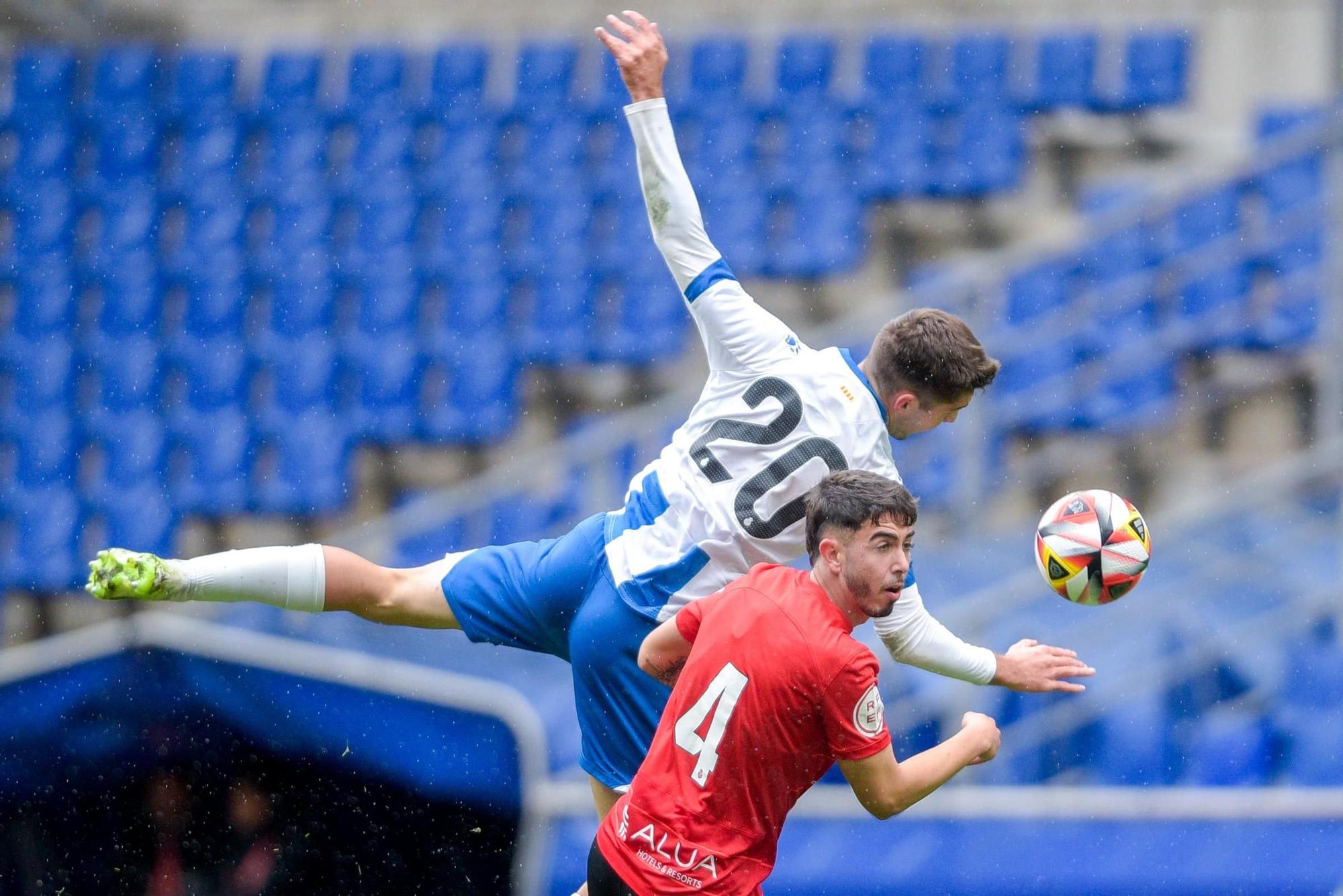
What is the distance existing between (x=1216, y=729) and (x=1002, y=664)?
11.5 feet

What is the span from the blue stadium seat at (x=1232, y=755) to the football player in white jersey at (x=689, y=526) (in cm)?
329

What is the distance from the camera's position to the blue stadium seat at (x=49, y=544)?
10.6 m

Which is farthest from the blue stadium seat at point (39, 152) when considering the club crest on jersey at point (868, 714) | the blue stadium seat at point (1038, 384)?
the club crest on jersey at point (868, 714)

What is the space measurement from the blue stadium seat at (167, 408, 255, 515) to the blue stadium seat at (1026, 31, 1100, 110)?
241 inches

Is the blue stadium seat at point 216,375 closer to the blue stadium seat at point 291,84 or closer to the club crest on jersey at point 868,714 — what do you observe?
the blue stadium seat at point 291,84

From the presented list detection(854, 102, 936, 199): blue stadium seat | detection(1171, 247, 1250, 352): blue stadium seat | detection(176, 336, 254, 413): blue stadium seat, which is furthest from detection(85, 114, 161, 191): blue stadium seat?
detection(1171, 247, 1250, 352): blue stadium seat

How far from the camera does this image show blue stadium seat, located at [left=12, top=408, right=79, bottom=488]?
11.0m

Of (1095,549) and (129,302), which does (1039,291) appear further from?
(129,302)

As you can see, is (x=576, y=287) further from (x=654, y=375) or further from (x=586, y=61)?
(x=586, y=61)

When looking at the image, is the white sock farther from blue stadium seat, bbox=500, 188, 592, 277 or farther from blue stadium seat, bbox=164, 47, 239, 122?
blue stadium seat, bbox=164, 47, 239, 122

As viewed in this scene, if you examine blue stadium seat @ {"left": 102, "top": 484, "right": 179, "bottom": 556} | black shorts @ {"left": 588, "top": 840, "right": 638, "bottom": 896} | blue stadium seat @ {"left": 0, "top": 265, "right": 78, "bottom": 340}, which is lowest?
blue stadium seat @ {"left": 102, "top": 484, "right": 179, "bottom": 556}

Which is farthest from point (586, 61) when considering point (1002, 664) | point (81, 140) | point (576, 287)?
point (1002, 664)

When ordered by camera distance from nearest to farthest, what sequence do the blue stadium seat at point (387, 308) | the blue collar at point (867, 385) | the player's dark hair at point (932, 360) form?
1. the player's dark hair at point (932, 360)
2. the blue collar at point (867, 385)
3. the blue stadium seat at point (387, 308)

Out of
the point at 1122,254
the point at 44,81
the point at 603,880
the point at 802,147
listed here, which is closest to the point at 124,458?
the point at 44,81
